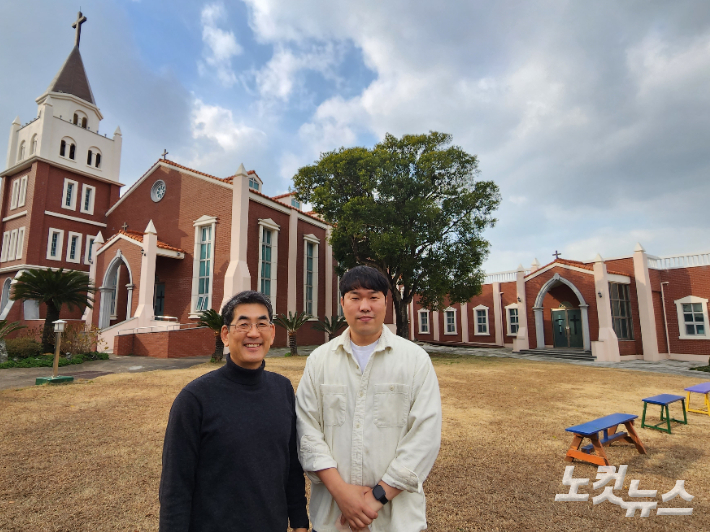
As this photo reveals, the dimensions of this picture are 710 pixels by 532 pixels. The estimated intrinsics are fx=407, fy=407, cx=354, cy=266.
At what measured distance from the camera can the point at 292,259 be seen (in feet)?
69.4

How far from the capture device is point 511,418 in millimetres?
7141

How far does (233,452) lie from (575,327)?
25.3 m

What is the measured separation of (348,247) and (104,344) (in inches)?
446

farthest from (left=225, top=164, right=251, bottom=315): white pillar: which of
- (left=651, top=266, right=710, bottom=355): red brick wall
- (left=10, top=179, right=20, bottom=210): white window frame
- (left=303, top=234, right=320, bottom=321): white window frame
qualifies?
(left=651, top=266, right=710, bottom=355): red brick wall

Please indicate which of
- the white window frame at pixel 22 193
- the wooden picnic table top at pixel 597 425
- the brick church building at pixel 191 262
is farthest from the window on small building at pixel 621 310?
the white window frame at pixel 22 193

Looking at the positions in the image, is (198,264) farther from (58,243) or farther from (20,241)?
(20,241)

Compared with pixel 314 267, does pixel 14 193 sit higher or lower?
higher

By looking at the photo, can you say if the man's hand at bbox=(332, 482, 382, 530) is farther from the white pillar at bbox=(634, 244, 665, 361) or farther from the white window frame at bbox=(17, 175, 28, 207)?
the white window frame at bbox=(17, 175, 28, 207)

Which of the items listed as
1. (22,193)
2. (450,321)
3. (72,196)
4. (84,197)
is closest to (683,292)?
(450,321)

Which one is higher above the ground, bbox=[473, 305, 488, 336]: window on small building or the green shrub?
bbox=[473, 305, 488, 336]: window on small building

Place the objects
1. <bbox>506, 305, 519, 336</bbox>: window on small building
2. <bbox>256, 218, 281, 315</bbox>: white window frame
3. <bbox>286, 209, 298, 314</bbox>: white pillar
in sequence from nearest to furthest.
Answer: <bbox>256, 218, 281, 315</bbox>: white window frame, <bbox>286, 209, 298, 314</bbox>: white pillar, <bbox>506, 305, 519, 336</bbox>: window on small building

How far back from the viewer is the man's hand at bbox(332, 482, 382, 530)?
6.21ft

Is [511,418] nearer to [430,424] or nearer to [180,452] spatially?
[430,424]

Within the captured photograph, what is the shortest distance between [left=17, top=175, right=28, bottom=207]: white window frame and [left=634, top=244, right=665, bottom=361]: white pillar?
3440 centimetres
